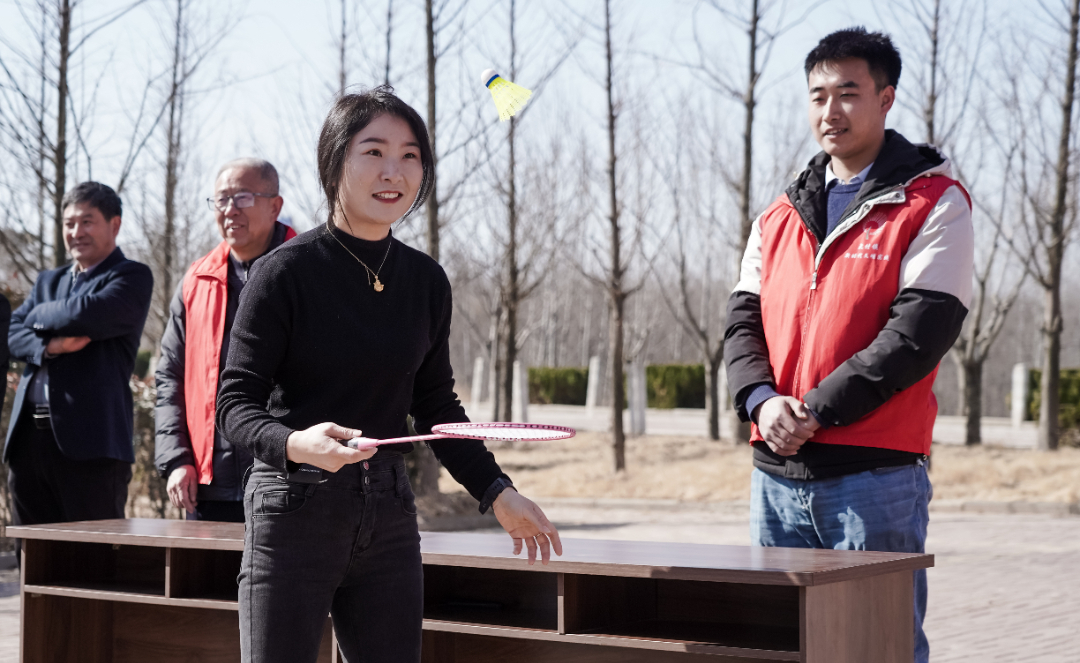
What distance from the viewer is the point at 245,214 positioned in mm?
4645

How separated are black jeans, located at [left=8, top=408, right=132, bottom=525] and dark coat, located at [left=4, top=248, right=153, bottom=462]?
8 cm

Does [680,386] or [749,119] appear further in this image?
[680,386]

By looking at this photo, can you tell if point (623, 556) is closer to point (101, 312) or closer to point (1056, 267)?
point (101, 312)

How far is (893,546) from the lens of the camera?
355 cm

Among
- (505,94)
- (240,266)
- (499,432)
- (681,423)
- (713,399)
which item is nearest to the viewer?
(499,432)

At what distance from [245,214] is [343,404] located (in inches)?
91.9

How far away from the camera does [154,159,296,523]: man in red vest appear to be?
4.61 metres

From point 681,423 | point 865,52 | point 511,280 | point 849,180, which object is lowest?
point 681,423

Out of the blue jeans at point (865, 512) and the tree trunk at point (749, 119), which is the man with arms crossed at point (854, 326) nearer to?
the blue jeans at point (865, 512)

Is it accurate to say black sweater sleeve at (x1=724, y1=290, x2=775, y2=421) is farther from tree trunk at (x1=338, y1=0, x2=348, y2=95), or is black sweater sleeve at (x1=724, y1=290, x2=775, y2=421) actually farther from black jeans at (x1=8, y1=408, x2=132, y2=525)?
tree trunk at (x1=338, y1=0, x2=348, y2=95)

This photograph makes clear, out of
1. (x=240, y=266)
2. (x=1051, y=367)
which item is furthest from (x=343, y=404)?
(x=1051, y=367)

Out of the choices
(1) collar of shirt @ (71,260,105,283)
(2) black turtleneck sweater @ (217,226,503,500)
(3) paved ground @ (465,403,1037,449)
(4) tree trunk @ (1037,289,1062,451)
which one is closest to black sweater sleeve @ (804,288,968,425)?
(2) black turtleneck sweater @ (217,226,503,500)

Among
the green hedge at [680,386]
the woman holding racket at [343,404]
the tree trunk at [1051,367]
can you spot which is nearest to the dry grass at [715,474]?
the tree trunk at [1051,367]

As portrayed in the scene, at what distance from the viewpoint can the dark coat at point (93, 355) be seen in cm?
536
